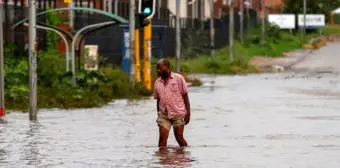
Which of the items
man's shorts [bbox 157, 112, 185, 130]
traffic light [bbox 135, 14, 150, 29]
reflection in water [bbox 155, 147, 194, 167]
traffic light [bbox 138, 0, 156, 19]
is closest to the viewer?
reflection in water [bbox 155, 147, 194, 167]

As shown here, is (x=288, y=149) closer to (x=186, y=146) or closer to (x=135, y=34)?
(x=186, y=146)

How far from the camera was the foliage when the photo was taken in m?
27.9

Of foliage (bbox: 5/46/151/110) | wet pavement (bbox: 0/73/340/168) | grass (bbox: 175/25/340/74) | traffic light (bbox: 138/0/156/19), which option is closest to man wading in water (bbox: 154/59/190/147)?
wet pavement (bbox: 0/73/340/168)

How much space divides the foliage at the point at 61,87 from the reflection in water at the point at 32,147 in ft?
17.5

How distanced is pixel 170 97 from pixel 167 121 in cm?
42

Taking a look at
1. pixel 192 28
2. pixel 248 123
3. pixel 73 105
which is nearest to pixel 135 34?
pixel 73 105

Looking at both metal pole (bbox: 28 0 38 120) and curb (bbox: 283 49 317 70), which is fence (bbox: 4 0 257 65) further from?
metal pole (bbox: 28 0 38 120)

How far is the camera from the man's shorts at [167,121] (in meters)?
16.3

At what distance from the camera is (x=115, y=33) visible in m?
48.3

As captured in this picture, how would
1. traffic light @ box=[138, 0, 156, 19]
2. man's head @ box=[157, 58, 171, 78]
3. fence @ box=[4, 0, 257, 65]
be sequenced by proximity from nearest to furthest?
man's head @ box=[157, 58, 171, 78]
traffic light @ box=[138, 0, 156, 19]
fence @ box=[4, 0, 257, 65]

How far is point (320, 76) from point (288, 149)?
33.7 meters

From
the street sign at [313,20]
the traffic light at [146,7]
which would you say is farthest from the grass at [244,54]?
the traffic light at [146,7]

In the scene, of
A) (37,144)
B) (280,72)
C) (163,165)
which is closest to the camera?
(163,165)

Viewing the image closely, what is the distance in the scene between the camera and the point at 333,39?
10556 centimetres
